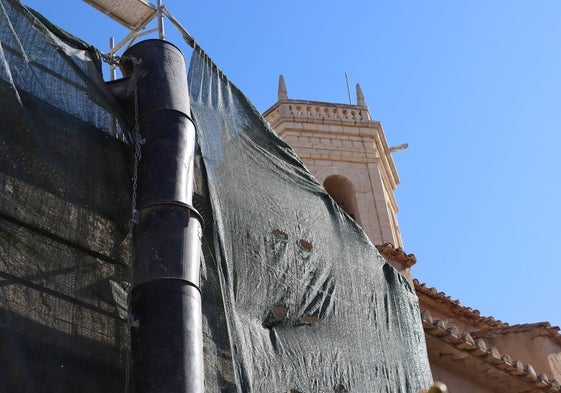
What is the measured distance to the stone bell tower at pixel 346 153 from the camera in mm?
17094

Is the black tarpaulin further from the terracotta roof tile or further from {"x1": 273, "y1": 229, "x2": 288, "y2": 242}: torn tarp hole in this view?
the terracotta roof tile

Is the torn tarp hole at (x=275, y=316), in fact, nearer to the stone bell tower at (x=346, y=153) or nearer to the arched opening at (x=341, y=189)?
the stone bell tower at (x=346, y=153)

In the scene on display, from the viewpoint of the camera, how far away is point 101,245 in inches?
193

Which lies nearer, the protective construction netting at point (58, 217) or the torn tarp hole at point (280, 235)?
the protective construction netting at point (58, 217)

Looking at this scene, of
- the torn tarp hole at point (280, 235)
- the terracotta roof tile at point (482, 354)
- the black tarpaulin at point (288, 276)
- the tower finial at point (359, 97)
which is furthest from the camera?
the tower finial at point (359, 97)

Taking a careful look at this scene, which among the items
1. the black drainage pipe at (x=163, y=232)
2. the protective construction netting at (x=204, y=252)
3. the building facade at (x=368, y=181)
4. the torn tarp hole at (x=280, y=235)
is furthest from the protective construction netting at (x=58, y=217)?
the building facade at (x=368, y=181)

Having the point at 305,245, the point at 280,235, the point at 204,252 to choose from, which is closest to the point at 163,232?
the point at 204,252

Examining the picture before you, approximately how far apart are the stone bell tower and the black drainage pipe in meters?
11.2

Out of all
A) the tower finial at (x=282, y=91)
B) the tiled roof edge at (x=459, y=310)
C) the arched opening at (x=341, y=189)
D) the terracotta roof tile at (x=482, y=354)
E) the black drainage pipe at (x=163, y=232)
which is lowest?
the black drainage pipe at (x=163, y=232)

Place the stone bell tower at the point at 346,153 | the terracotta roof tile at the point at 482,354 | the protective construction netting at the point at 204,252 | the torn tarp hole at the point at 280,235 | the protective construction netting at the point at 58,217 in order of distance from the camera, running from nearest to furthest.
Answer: the protective construction netting at the point at 58,217 → the protective construction netting at the point at 204,252 → the torn tarp hole at the point at 280,235 → the terracotta roof tile at the point at 482,354 → the stone bell tower at the point at 346,153

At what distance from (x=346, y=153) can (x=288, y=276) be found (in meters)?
11.6

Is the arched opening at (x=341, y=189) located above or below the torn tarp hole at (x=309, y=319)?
above

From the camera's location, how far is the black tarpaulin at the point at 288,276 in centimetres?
573

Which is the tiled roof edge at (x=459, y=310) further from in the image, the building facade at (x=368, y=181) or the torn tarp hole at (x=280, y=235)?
the torn tarp hole at (x=280, y=235)
